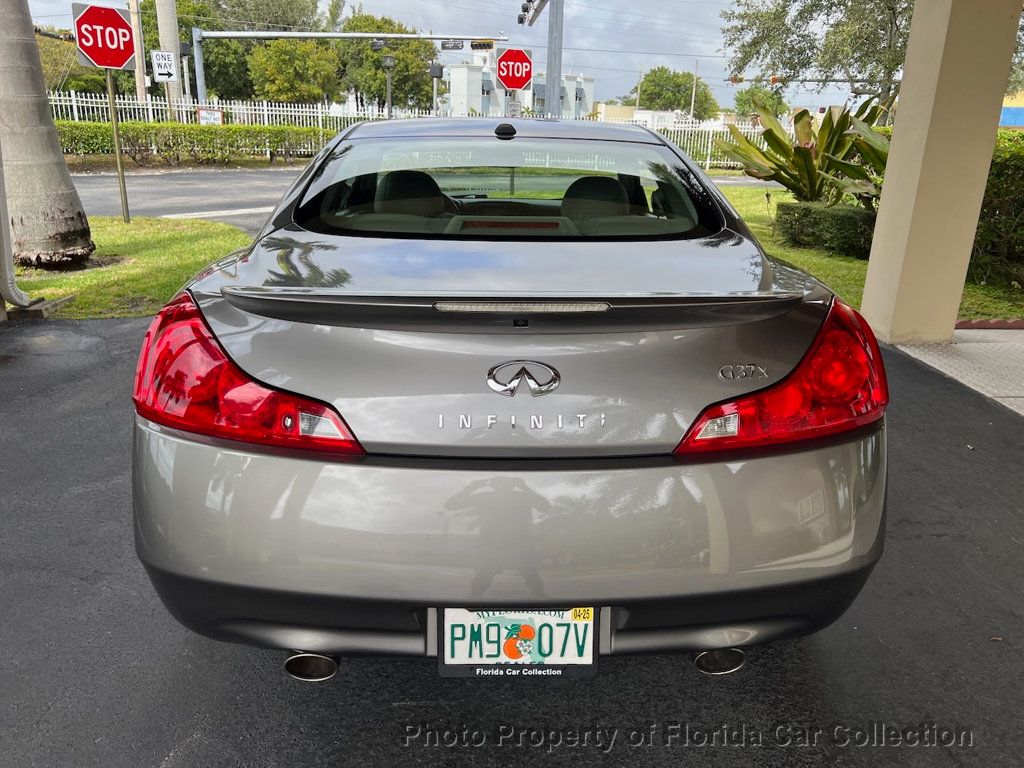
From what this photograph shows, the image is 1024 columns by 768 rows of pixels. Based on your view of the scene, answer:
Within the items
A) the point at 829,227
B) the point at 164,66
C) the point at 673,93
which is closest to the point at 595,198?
the point at 829,227

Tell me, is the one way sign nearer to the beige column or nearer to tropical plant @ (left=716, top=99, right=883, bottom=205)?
tropical plant @ (left=716, top=99, right=883, bottom=205)

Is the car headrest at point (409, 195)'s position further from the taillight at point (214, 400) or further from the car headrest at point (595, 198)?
the taillight at point (214, 400)

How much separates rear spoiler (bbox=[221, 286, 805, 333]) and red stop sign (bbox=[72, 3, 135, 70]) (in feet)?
32.3

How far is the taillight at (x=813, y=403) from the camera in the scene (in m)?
1.69

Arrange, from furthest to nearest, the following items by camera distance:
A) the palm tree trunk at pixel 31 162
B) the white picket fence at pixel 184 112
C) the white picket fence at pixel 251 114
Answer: the white picket fence at pixel 251 114, the white picket fence at pixel 184 112, the palm tree trunk at pixel 31 162

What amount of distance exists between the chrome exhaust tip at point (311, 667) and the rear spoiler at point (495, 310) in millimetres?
810

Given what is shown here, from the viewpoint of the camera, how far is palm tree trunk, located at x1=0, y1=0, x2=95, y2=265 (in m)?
7.43

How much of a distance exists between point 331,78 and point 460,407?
49053mm

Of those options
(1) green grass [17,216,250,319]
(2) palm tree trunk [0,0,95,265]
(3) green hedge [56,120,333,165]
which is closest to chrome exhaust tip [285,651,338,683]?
(1) green grass [17,216,250,319]

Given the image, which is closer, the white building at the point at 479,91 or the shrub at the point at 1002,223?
the shrub at the point at 1002,223

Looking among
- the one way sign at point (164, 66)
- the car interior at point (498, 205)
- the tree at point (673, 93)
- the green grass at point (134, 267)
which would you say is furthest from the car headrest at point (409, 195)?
the tree at point (673, 93)

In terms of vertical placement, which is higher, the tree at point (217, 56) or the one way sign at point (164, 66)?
the tree at point (217, 56)

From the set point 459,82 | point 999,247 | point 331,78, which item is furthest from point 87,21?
point 459,82

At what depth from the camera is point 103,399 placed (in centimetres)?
476
